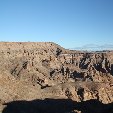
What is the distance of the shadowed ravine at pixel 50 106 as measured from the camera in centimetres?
6800

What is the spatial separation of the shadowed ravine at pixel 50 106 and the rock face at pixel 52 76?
0.70 ft

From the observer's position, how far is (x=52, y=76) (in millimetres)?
125250

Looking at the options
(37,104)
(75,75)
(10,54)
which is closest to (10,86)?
(37,104)

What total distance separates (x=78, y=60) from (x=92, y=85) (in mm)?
73321

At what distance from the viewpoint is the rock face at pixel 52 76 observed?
75875 millimetres

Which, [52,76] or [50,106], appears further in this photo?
[52,76]

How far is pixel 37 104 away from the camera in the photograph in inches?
2835

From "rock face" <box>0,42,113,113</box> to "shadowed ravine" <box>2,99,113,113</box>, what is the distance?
8.5 inches

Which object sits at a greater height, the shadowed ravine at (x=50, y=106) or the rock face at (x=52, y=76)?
the rock face at (x=52, y=76)

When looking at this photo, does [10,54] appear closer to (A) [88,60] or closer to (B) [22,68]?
(B) [22,68]

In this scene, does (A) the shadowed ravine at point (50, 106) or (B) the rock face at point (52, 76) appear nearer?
(A) the shadowed ravine at point (50, 106)

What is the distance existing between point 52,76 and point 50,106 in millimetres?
52994

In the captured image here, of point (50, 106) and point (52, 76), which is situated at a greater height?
point (52, 76)

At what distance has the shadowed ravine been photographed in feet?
223
